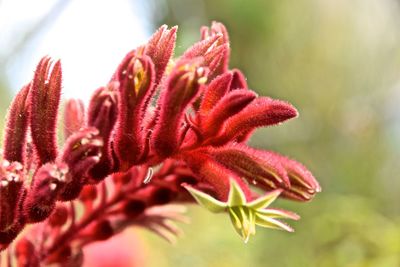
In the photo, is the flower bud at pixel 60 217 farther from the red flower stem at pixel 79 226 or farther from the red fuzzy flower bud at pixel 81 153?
the red fuzzy flower bud at pixel 81 153

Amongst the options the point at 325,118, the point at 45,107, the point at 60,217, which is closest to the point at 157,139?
the point at 45,107

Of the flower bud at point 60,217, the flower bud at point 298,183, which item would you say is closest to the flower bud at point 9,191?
the flower bud at point 60,217

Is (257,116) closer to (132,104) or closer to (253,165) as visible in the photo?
(253,165)

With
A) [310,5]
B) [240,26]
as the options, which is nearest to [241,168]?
[240,26]

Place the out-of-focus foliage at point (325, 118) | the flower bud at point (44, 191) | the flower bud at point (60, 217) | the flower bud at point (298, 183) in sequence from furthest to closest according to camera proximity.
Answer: the out-of-focus foliage at point (325, 118)
the flower bud at point (60, 217)
the flower bud at point (298, 183)
the flower bud at point (44, 191)

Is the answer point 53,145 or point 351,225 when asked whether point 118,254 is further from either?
point 53,145

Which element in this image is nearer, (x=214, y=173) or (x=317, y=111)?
(x=214, y=173)

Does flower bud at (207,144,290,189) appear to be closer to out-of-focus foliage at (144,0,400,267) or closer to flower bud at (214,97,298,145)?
flower bud at (214,97,298,145)
